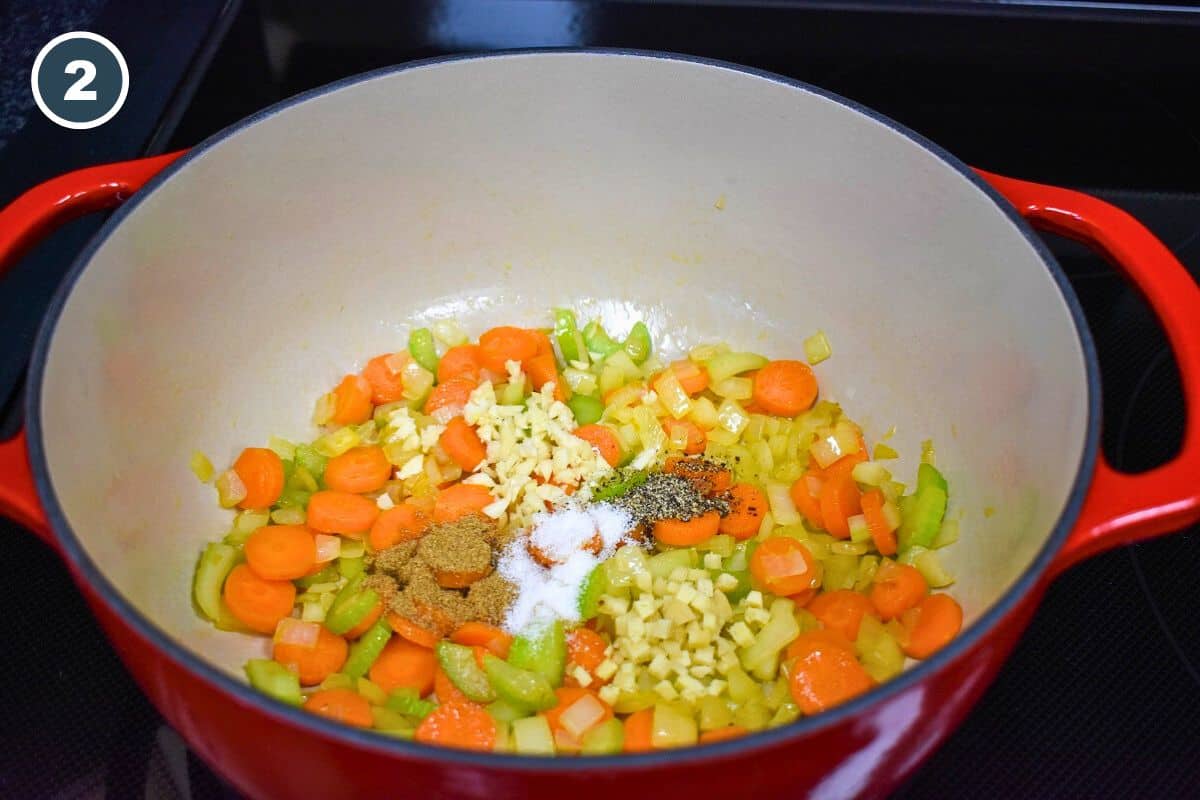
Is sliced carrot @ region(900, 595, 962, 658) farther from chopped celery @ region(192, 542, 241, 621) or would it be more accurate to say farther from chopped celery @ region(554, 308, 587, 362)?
chopped celery @ region(192, 542, 241, 621)

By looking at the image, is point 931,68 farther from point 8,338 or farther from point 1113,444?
point 8,338

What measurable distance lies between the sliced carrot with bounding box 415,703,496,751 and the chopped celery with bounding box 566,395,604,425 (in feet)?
1.86

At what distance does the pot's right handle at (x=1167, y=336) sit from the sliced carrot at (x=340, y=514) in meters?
0.95

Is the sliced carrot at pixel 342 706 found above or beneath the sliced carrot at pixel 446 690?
above

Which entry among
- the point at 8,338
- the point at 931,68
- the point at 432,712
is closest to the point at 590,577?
the point at 432,712

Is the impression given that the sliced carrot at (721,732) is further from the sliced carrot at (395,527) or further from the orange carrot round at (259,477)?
the orange carrot round at (259,477)

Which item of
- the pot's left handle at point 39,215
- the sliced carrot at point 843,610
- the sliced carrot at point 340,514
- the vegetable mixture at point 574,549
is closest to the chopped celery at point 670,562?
the vegetable mixture at point 574,549

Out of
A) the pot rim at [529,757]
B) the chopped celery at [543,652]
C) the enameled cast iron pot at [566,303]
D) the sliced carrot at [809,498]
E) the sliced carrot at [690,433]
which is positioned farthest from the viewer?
the sliced carrot at [690,433]

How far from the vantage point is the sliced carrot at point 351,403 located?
70.1 inches

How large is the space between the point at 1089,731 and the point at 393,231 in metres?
1.28

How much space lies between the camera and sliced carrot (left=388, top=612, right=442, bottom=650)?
4.78ft

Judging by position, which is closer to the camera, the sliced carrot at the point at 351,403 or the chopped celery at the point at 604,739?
the chopped celery at the point at 604,739

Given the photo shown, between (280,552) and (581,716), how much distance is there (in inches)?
19.8

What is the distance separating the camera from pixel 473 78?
5.50ft
